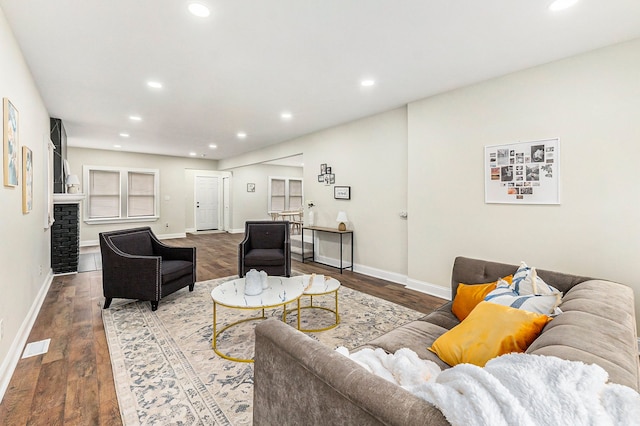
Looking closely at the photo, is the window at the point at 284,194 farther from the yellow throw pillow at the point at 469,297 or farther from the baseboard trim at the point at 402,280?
the yellow throw pillow at the point at 469,297

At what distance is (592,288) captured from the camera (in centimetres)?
161

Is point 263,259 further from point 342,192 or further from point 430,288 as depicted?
point 430,288

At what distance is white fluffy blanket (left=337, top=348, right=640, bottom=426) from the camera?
0.58 metres

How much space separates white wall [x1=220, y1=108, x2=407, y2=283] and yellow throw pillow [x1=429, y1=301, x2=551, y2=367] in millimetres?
2777

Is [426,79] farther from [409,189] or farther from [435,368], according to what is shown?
[435,368]

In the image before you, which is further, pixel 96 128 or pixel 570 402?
pixel 96 128

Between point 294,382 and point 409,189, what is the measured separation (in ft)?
11.1

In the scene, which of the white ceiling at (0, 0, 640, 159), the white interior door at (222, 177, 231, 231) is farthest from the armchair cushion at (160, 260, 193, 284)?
the white interior door at (222, 177, 231, 231)

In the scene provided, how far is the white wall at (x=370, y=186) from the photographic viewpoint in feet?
14.1

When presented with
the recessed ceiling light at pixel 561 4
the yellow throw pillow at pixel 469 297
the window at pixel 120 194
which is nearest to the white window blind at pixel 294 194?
the window at pixel 120 194

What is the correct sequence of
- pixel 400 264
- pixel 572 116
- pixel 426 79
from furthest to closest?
1. pixel 400 264
2. pixel 426 79
3. pixel 572 116

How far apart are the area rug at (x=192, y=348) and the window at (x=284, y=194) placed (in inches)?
250

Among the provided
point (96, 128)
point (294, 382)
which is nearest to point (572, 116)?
point (294, 382)

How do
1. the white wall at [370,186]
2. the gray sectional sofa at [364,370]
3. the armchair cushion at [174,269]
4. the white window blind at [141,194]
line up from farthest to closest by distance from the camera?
1. the white window blind at [141,194]
2. the white wall at [370,186]
3. the armchair cushion at [174,269]
4. the gray sectional sofa at [364,370]
